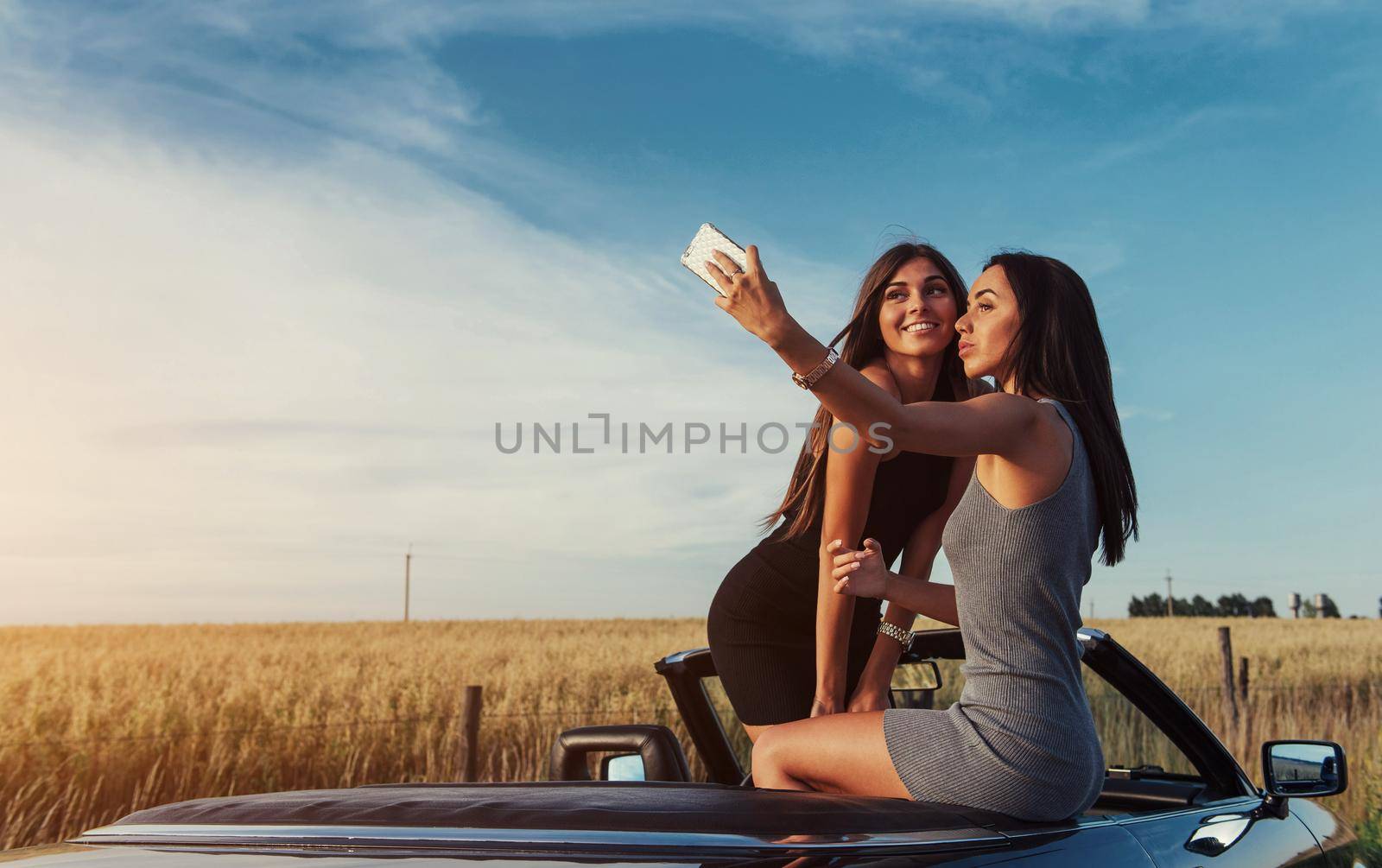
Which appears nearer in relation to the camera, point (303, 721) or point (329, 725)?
point (329, 725)

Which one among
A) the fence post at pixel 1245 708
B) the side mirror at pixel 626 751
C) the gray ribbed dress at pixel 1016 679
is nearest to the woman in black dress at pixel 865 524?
the side mirror at pixel 626 751

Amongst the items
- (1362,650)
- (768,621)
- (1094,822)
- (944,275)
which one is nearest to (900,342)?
(944,275)

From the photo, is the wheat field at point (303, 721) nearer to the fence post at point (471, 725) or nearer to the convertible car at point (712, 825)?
the fence post at point (471, 725)

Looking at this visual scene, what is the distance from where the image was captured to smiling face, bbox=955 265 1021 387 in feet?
7.61

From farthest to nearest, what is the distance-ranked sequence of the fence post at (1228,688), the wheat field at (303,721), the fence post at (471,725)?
the fence post at (1228,688) → the fence post at (471,725) → the wheat field at (303,721)

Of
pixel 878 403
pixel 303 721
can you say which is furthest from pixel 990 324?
pixel 303 721

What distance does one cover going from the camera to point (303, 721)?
406 inches

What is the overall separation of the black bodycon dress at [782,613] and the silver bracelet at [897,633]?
11cm

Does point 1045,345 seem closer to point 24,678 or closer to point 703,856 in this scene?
point 703,856

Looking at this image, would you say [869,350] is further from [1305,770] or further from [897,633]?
[1305,770]

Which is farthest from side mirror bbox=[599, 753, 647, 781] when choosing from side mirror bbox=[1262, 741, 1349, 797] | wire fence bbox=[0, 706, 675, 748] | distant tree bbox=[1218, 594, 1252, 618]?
distant tree bbox=[1218, 594, 1252, 618]

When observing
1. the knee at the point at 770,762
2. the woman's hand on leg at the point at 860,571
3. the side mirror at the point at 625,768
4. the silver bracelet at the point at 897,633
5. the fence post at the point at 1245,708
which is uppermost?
the woman's hand on leg at the point at 860,571

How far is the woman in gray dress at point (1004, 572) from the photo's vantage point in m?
1.92

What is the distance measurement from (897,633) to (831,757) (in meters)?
0.78
